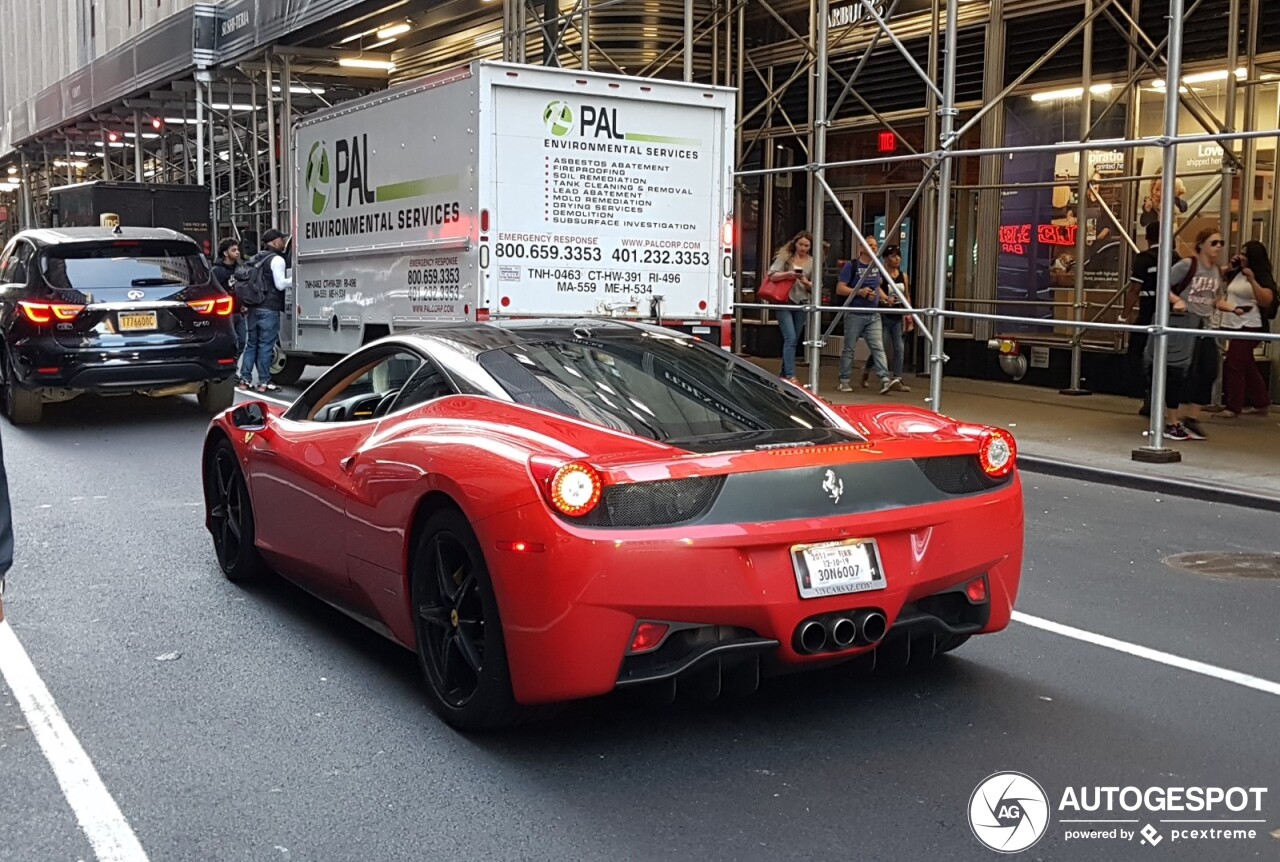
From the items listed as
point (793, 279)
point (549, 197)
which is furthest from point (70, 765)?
point (793, 279)

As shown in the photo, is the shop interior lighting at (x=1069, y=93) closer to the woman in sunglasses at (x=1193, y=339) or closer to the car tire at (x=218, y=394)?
the woman in sunglasses at (x=1193, y=339)

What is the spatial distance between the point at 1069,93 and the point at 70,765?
14.4 metres

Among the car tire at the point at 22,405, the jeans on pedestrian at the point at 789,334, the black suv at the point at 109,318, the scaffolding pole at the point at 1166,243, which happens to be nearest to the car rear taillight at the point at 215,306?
the black suv at the point at 109,318

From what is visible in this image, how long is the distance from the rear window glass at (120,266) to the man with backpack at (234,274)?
323cm

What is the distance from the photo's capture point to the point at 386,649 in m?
5.75

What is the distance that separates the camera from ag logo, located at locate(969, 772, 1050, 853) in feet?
12.6

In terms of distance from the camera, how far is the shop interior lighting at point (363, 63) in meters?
24.3

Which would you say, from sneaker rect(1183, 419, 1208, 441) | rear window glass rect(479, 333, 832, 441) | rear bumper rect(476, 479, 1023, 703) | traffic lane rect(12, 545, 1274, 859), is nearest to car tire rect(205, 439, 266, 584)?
traffic lane rect(12, 545, 1274, 859)

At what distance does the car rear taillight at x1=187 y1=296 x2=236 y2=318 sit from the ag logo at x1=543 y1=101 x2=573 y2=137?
3753 mm

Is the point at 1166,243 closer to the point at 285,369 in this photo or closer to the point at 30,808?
the point at 30,808

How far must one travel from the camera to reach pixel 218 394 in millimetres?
14023

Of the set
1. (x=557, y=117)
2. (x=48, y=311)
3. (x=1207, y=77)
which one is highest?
(x=1207, y=77)

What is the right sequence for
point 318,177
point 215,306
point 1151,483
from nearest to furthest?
point 1151,483 → point 215,306 → point 318,177

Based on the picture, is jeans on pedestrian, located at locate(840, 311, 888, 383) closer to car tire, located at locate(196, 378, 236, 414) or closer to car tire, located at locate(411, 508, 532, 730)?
car tire, located at locate(196, 378, 236, 414)
